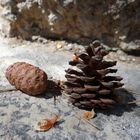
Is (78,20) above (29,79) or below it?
above

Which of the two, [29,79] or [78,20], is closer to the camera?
[29,79]

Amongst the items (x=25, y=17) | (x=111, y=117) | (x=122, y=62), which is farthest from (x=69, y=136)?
(x=25, y=17)

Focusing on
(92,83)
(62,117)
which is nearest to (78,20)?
(92,83)

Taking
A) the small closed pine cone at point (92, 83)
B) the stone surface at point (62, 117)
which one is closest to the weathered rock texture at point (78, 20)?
the stone surface at point (62, 117)

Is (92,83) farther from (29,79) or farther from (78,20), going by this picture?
(78,20)

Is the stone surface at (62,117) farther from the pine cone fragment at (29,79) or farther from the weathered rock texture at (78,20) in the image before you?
the weathered rock texture at (78,20)

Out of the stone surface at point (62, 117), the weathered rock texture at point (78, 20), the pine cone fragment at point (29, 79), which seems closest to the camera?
the stone surface at point (62, 117)
